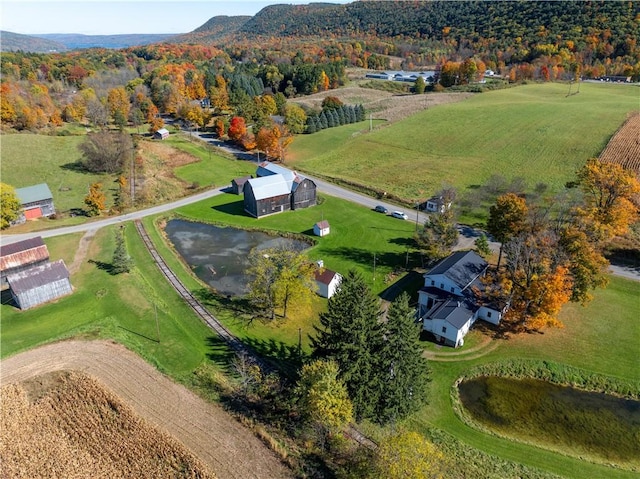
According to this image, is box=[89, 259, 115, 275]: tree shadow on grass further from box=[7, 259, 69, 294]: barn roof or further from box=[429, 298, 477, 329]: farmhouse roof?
box=[429, 298, 477, 329]: farmhouse roof

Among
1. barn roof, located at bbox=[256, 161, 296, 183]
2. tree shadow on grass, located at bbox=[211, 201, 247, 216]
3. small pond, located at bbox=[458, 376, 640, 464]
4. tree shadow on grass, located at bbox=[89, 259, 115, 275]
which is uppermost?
barn roof, located at bbox=[256, 161, 296, 183]

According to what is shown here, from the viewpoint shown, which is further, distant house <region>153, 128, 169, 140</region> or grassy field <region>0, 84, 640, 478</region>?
distant house <region>153, 128, 169, 140</region>

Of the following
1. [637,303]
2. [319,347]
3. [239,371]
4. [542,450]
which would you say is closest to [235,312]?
[239,371]

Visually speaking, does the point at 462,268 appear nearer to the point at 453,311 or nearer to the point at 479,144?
the point at 453,311

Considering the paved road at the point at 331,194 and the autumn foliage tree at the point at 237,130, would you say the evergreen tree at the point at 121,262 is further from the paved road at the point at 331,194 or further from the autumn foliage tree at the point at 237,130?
the autumn foliage tree at the point at 237,130

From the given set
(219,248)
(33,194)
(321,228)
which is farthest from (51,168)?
(321,228)

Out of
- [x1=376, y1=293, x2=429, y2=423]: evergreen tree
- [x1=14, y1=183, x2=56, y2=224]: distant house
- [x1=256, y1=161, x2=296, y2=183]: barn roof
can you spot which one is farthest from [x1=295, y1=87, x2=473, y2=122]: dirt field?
[x1=376, y1=293, x2=429, y2=423]: evergreen tree

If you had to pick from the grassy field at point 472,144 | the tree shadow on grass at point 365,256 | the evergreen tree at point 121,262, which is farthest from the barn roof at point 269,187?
the evergreen tree at point 121,262
